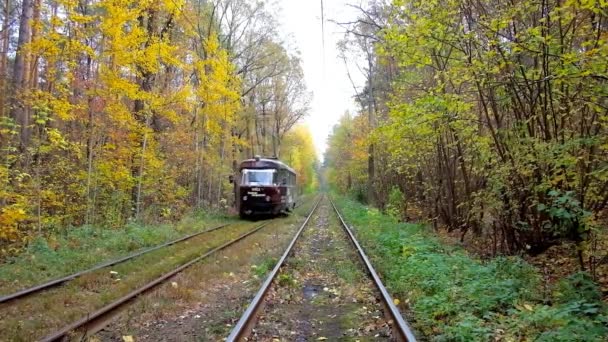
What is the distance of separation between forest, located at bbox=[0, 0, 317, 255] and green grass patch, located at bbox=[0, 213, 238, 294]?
785 mm

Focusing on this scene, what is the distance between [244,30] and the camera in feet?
106

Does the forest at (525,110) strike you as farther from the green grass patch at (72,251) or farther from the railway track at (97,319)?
the green grass patch at (72,251)

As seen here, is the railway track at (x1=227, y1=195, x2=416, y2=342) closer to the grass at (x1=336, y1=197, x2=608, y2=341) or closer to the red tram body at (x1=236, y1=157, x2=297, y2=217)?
the grass at (x1=336, y1=197, x2=608, y2=341)

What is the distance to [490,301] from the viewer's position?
6.33 metres

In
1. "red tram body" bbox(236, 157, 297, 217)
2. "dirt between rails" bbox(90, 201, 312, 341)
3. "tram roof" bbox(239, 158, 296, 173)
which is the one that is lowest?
"dirt between rails" bbox(90, 201, 312, 341)

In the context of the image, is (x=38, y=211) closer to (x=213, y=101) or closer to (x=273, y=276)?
(x=273, y=276)

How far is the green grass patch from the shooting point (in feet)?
29.8

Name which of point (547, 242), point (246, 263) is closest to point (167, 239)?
point (246, 263)

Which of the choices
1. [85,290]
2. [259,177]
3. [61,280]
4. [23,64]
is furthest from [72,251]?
[259,177]

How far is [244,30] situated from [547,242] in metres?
27.2

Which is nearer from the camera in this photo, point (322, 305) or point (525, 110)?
point (322, 305)

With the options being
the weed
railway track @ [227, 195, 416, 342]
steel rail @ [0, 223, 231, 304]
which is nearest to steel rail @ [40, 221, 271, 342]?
steel rail @ [0, 223, 231, 304]

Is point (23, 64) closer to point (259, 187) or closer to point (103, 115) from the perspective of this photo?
point (103, 115)

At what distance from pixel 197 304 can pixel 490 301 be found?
14.9 feet
